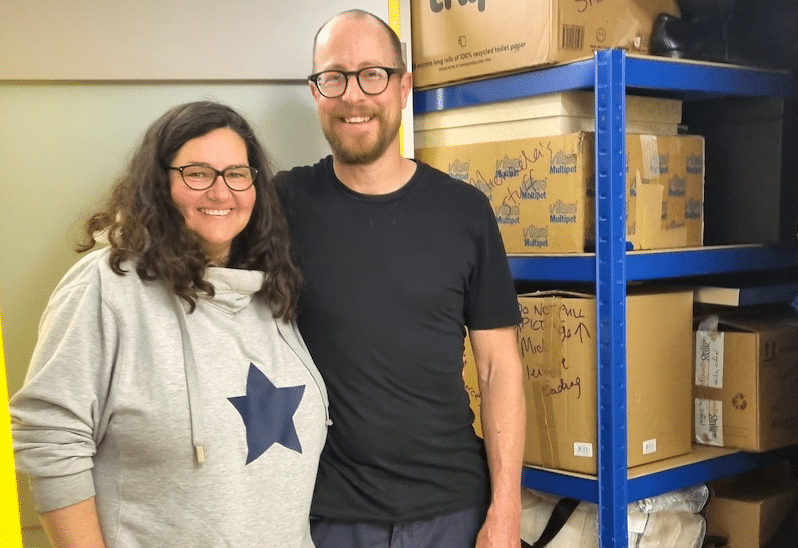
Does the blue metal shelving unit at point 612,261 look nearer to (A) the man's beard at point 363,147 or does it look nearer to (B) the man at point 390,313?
(B) the man at point 390,313

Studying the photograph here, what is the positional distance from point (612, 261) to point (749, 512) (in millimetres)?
974

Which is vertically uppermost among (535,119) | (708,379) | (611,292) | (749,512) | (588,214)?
(535,119)

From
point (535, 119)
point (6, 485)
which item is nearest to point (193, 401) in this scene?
point (6, 485)

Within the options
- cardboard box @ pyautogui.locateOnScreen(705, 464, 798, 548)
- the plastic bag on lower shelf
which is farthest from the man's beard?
cardboard box @ pyautogui.locateOnScreen(705, 464, 798, 548)

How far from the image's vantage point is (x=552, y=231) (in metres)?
2.15

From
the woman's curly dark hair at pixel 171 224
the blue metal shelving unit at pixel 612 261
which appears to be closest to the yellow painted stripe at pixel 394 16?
the blue metal shelving unit at pixel 612 261

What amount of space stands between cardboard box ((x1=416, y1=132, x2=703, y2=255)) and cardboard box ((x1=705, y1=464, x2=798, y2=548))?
79cm

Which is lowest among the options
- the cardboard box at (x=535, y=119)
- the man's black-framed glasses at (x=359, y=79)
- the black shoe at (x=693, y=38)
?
the cardboard box at (x=535, y=119)

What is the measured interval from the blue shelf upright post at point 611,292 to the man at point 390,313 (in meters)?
0.30

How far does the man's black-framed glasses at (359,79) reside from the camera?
1788 mm

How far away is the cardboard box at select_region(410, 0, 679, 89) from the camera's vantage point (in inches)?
82.4

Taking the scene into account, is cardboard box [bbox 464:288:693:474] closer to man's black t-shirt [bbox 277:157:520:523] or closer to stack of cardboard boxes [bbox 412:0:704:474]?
stack of cardboard boxes [bbox 412:0:704:474]

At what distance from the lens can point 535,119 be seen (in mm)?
2176

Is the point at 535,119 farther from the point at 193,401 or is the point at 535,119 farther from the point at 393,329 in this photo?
the point at 193,401
